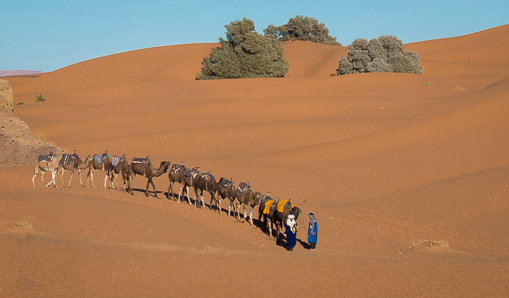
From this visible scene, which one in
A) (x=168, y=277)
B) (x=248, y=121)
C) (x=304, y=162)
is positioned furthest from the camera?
(x=248, y=121)

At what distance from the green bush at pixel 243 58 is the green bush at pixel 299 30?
2601 cm

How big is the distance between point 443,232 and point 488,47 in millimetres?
61767

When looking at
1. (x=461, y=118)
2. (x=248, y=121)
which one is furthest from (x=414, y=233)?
(x=248, y=121)

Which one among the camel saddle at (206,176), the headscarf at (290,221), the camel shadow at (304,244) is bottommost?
the camel shadow at (304,244)

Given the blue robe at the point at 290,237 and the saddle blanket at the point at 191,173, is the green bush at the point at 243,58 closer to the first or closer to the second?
the saddle blanket at the point at 191,173

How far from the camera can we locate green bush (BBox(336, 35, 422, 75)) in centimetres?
5362

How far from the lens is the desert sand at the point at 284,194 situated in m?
10.4

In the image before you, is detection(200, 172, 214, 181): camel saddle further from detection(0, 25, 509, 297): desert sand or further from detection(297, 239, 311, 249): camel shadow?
detection(297, 239, 311, 249): camel shadow

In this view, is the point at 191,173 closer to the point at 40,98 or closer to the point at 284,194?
the point at 284,194

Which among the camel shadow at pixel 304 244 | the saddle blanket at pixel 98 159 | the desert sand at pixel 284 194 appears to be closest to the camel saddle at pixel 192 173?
the desert sand at pixel 284 194

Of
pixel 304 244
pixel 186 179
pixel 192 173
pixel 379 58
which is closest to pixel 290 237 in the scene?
pixel 304 244

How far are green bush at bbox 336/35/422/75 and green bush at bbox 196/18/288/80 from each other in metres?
7.08

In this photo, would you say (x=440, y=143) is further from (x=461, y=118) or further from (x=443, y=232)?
(x=443, y=232)

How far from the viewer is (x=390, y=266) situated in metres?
11.7
